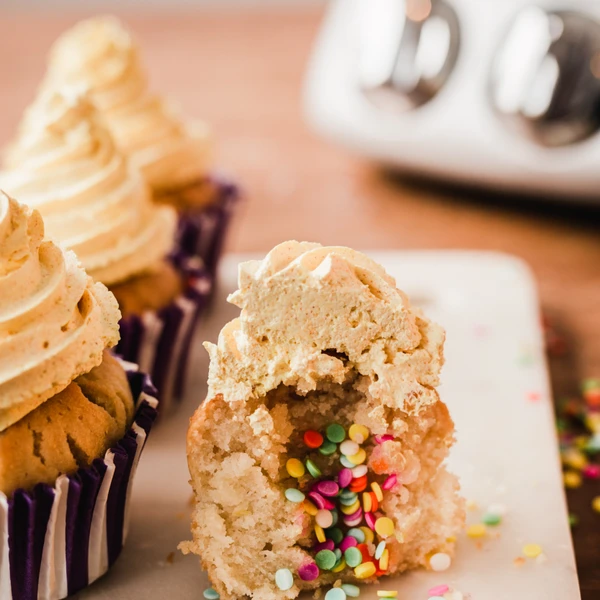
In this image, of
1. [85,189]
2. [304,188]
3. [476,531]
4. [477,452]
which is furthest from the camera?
[304,188]

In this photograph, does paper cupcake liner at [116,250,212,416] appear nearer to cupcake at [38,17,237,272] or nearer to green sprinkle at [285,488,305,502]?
cupcake at [38,17,237,272]

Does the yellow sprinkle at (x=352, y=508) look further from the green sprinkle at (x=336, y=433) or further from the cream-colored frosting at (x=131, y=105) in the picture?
the cream-colored frosting at (x=131, y=105)

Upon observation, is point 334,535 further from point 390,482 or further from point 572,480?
point 572,480

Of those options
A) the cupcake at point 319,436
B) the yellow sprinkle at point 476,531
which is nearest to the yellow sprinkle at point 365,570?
the cupcake at point 319,436

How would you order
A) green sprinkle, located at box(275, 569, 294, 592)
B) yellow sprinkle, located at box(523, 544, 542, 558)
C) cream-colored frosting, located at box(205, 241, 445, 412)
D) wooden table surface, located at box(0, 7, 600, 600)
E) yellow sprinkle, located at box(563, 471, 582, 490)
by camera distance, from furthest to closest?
wooden table surface, located at box(0, 7, 600, 600) → yellow sprinkle, located at box(563, 471, 582, 490) → yellow sprinkle, located at box(523, 544, 542, 558) → green sprinkle, located at box(275, 569, 294, 592) → cream-colored frosting, located at box(205, 241, 445, 412)

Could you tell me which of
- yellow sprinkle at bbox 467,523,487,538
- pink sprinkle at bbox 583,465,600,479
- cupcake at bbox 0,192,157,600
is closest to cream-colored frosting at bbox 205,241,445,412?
cupcake at bbox 0,192,157,600

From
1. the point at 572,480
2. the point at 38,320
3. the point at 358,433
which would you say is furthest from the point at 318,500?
the point at 572,480

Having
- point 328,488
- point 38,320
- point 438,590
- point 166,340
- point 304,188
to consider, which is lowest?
point 304,188
